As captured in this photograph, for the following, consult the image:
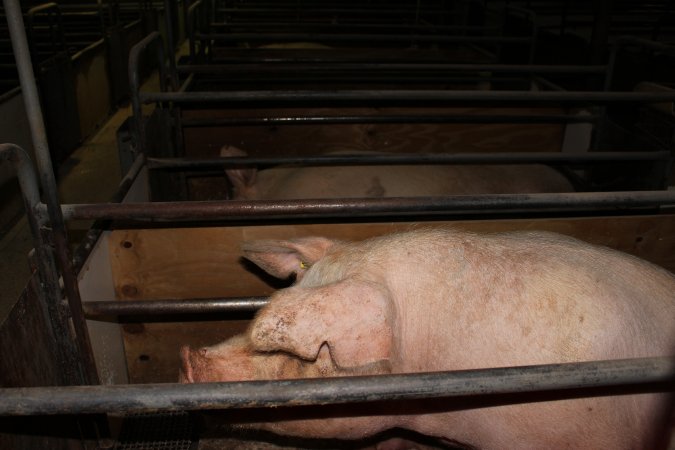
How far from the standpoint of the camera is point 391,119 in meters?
4.13

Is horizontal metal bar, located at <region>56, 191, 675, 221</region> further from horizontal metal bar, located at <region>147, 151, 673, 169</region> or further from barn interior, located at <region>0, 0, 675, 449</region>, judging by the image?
horizontal metal bar, located at <region>147, 151, 673, 169</region>

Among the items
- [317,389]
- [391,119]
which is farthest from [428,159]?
[317,389]

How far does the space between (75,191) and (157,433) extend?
4.41 meters

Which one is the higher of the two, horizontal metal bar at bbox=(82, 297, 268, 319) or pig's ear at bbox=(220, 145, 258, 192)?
horizontal metal bar at bbox=(82, 297, 268, 319)

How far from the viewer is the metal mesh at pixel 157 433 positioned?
2404mm

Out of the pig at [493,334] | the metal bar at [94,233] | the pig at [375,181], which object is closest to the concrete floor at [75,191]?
the metal bar at [94,233]

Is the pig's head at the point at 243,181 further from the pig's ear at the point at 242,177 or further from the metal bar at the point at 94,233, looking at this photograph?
the metal bar at the point at 94,233

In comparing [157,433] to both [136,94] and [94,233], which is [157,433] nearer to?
[94,233]

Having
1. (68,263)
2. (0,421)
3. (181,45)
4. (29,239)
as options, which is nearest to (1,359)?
(0,421)

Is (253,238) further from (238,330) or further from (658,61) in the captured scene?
(658,61)

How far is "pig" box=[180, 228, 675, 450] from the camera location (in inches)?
58.7

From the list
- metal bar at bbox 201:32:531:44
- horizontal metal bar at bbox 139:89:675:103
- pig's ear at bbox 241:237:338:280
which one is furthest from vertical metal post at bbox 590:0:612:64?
pig's ear at bbox 241:237:338:280

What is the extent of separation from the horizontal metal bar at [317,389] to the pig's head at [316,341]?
0.93ft

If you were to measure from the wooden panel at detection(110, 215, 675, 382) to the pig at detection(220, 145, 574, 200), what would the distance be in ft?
3.74
